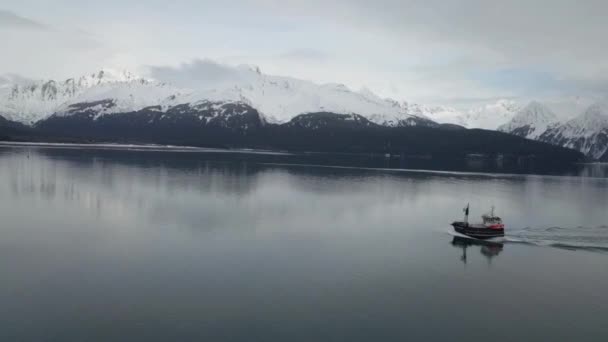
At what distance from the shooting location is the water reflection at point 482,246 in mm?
43491

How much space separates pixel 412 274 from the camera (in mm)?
35375

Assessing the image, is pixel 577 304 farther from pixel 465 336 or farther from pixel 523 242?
pixel 523 242

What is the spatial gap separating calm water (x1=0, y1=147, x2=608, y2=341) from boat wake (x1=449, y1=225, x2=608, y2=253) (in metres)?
0.23

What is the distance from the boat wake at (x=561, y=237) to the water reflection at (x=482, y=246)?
792mm

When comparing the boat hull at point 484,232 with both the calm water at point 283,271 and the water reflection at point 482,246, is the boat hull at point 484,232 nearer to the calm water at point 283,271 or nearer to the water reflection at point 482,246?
the water reflection at point 482,246

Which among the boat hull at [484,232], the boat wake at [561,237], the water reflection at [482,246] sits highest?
the boat hull at [484,232]

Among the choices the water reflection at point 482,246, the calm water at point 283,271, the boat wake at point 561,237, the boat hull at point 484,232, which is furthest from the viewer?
the boat hull at point 484,232

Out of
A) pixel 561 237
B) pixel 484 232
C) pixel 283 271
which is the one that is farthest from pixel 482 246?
pixel 283 271

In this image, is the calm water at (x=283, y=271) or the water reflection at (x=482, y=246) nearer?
the calm water at (x=283, y=271)

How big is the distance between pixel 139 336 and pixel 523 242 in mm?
39077

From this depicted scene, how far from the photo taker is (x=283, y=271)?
113ft

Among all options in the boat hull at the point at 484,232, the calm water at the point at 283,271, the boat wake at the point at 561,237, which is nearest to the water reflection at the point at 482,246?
the calm water at the point at 283,271

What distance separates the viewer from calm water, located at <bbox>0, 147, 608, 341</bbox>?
998 inches

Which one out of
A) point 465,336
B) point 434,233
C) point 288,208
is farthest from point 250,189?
point 465,336
